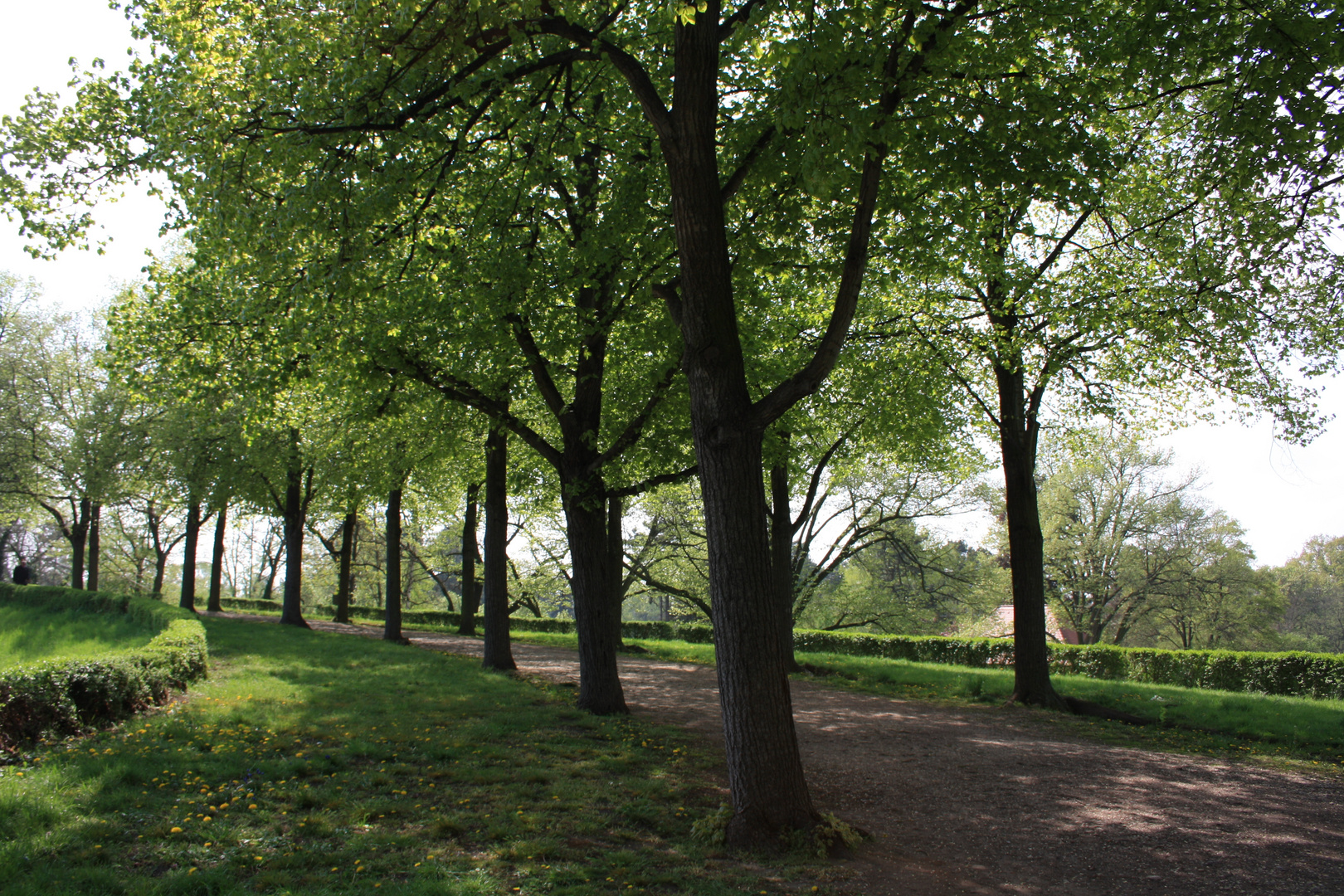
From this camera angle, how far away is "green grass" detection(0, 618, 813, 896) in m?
4.56

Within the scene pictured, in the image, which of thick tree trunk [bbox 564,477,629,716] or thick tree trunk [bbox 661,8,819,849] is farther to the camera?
thick tree trunk [bbox 564,477,629,716]

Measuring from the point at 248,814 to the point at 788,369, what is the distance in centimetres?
941

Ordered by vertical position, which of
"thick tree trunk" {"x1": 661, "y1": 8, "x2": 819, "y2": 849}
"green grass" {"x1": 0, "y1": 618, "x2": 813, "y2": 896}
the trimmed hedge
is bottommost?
the trimmed hedge

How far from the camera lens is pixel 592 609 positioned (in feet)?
36.1

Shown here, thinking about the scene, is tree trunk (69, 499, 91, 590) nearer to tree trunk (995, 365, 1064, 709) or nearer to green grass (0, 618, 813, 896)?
green grass (0, 618, 813, 896)

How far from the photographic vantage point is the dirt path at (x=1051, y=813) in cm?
539

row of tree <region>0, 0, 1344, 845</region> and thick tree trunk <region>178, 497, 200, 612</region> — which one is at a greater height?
row of tree <region>0, 0, 1344, 845</region>

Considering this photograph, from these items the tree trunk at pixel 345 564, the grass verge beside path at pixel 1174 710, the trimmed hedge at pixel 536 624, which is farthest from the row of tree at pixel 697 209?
the trimmed hedge at pixel 536 624

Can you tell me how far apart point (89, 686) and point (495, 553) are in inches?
308

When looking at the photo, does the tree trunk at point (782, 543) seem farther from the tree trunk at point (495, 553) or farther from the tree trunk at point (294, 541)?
the tree trunk at point (294, 541)

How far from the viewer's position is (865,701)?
14.6 meters

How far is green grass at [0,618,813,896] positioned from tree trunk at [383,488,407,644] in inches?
429

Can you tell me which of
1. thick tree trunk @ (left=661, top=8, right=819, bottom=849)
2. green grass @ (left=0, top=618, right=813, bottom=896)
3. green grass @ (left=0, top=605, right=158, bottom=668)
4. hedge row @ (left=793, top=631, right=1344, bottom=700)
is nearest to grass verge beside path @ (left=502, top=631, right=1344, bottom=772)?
hedge row @ (left=793, top=631, right=1344, bottom=700)

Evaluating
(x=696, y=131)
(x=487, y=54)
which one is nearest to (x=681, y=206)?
(x=696, y=131)
